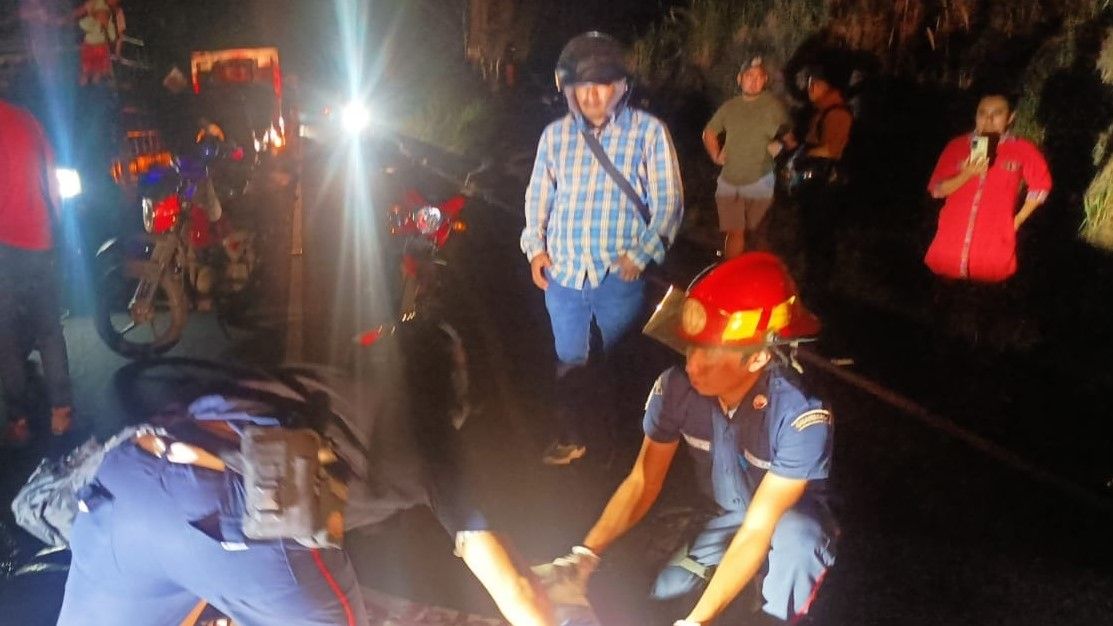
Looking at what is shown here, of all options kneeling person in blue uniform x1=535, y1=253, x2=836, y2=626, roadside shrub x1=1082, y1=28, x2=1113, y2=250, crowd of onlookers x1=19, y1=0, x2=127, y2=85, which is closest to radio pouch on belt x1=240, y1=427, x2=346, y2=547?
kneeling person in blue uniform x1=535, y1=253, x2=836, y2=626

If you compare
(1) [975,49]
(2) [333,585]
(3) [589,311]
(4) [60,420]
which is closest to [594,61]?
(3) [589,311]

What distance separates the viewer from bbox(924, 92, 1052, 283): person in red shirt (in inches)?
209

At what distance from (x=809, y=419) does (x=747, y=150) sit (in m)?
4.89

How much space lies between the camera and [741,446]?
2.76 m

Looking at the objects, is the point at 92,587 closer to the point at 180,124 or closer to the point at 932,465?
the point at 932,465

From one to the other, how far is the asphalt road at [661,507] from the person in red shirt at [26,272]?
288 mm

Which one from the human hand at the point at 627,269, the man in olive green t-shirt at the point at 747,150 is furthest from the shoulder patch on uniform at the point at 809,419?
the man in olive green t-shirt at the point at 747,150

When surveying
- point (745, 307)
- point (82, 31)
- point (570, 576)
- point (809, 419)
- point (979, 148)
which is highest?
point (82, 31)

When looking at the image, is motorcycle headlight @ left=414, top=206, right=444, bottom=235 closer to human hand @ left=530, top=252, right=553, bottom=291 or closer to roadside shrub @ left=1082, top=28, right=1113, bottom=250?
human hand @ left=530, top=252, right=553, bottom=291

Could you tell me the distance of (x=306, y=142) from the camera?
23406 mm

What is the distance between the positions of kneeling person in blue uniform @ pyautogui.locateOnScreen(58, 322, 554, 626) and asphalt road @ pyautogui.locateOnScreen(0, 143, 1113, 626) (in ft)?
2.17

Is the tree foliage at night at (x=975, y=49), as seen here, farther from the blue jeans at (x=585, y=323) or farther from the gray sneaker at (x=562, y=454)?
the gray sneaker at (x=562, y=454)

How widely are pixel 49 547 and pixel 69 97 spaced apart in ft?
18.1

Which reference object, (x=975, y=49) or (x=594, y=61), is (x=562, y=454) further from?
(x=975, y=49)
